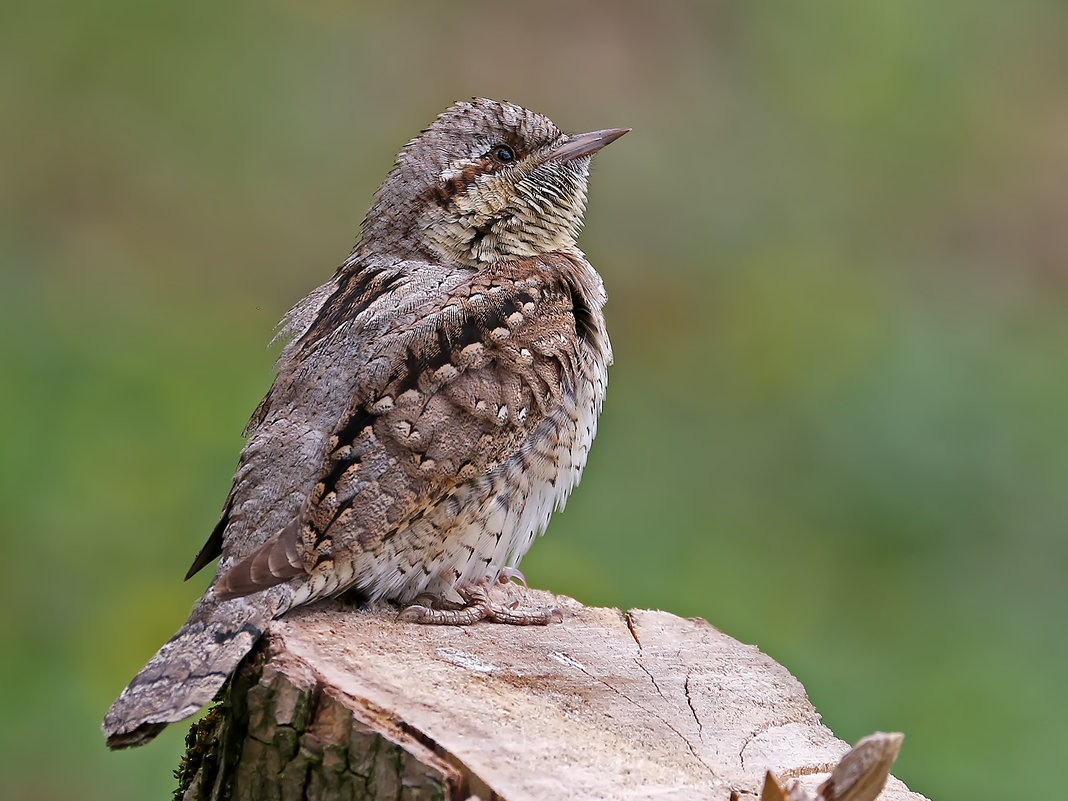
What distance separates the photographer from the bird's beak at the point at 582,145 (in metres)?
3.65

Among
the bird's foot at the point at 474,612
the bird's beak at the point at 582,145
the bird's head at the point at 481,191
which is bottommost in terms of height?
the bird's foot at the point at 474,612

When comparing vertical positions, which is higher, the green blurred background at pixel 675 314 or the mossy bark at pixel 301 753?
the green blurred background at pixel 675 314

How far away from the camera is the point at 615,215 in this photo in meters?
7.96

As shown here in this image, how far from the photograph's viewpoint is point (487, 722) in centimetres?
231

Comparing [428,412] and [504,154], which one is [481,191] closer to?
[504,154]

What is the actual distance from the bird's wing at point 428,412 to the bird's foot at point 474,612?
24 cm

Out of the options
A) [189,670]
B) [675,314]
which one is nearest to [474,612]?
[189,670]

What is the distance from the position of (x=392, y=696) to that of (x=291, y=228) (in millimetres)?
5952

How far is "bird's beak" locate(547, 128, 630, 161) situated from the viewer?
144 inches

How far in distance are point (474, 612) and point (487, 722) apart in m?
0.70

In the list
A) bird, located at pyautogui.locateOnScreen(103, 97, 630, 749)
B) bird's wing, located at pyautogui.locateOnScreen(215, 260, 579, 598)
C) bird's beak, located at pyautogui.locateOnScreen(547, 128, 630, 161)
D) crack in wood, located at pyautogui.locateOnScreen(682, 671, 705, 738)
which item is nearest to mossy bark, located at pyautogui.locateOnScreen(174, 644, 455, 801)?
bird, located at pyautogui.locateOnScreen(103, 97, 630, 749)

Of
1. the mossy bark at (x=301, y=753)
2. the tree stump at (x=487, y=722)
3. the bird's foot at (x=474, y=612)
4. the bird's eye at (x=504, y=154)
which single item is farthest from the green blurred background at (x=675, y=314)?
the bird's eye at (x=504, y=154)

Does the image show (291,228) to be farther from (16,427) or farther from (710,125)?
(710,125)

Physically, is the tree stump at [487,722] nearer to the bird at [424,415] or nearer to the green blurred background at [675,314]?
the bird at [424,415]
